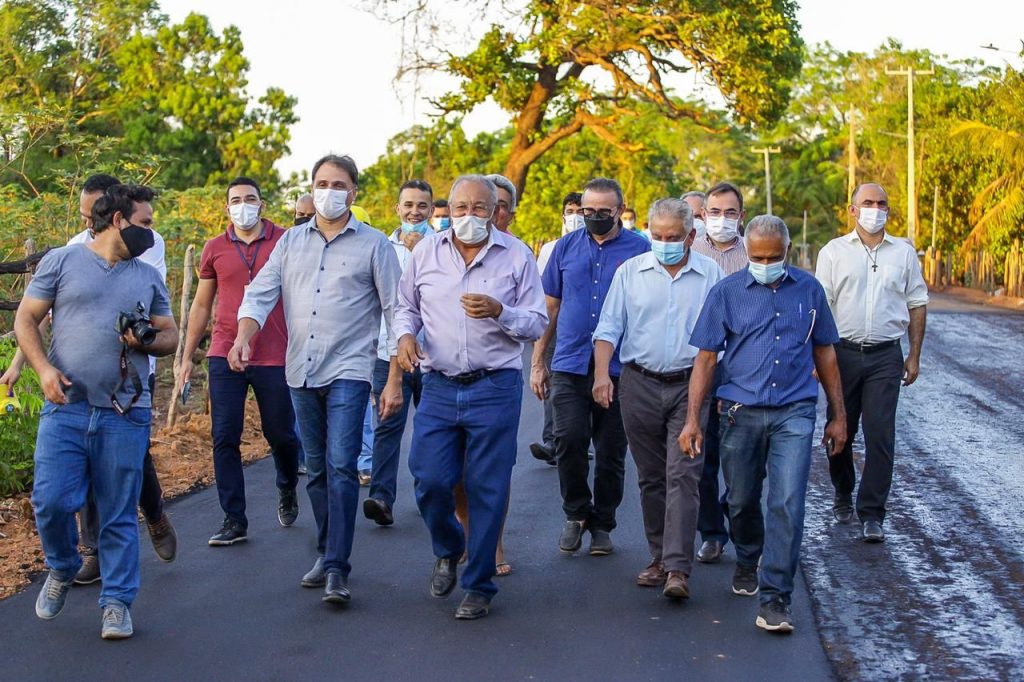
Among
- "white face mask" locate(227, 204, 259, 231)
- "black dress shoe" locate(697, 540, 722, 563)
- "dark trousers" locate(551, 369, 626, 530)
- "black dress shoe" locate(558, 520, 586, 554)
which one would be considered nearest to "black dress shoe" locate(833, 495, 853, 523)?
"black dress shoe" locate(697, 540, 722, 563)

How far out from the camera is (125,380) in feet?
20.5

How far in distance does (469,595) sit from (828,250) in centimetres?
354

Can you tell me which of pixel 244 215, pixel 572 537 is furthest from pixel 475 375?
pixel 244 215

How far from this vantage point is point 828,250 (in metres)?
8.75

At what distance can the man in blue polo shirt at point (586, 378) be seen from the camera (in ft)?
25.5

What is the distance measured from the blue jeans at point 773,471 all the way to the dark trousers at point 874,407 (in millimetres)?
1703

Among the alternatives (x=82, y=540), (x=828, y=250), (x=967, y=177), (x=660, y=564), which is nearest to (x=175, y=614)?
(x=82, y=540)

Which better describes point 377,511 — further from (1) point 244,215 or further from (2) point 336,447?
(1) point 244,215

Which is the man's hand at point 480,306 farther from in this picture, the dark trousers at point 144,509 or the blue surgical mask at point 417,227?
the blue surgical mask at point 417,227

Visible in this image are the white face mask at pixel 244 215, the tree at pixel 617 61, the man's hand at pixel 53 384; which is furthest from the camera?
the tree at pixel 617 61

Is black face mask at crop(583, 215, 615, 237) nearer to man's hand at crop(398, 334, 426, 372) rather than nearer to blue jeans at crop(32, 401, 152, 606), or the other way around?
man's hand at crop(398, 334, 426, 372)

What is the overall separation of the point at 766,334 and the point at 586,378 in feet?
4.76

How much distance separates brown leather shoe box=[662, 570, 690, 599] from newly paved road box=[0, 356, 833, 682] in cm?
7

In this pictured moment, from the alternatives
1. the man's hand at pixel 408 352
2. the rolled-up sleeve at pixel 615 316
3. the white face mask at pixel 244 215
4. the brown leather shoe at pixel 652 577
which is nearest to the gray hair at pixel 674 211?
the rolled-up sleeve at pixel 615 316
